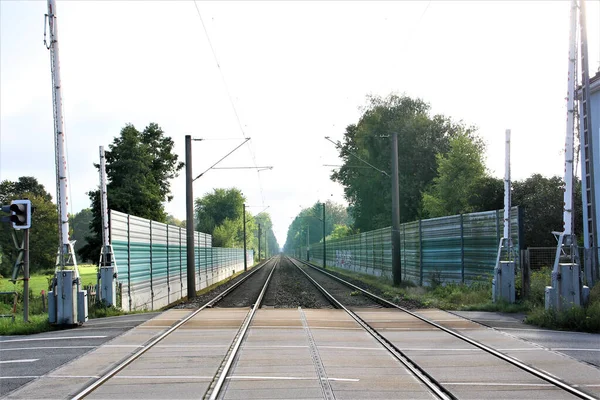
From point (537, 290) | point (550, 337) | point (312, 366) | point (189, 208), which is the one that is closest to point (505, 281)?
point (537, 290)

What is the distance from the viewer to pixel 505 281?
17.7 meters

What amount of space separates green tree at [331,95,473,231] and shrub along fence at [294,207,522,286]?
20405mm

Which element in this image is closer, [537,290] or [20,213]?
[20,213]

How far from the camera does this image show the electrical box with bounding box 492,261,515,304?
57.7 ft

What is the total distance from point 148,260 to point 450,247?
12005 millimetres

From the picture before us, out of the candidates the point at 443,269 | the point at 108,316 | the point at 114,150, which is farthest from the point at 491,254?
the point at 114,150

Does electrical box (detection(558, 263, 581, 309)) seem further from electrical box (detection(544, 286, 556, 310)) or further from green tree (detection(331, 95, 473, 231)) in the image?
→ green tree (detection(331, 95, 473, 231))

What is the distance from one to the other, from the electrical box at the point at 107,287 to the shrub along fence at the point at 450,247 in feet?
40.0

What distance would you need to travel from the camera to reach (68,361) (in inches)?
387

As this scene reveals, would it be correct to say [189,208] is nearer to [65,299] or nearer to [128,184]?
[65,299]

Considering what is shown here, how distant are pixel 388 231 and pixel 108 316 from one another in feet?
73.7

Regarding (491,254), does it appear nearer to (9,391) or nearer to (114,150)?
(9,391)

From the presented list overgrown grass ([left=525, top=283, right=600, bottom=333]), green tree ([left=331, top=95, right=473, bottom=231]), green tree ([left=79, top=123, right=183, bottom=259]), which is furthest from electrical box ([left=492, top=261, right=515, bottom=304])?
green tree ([left=79, top=123, right=183, bottom=259])

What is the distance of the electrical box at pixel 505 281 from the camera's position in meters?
17.6
